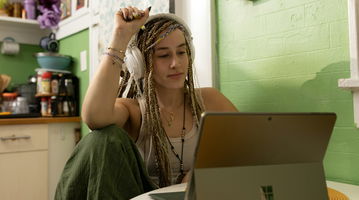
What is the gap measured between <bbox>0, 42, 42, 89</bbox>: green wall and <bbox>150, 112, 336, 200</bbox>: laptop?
9.43 feet

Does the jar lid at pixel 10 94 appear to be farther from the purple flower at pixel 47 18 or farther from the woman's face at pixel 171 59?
the woman's face at pixel 171 59

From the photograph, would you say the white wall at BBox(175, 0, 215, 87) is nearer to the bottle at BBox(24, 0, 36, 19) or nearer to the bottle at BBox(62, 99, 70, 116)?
the bottle at BBox(62, 99, 70, 116)

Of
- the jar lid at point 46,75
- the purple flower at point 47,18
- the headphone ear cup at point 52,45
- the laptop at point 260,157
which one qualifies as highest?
the purple flower at point 47,18

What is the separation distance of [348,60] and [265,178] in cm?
72

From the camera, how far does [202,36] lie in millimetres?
1686

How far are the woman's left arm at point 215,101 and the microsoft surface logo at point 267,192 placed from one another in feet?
2.64

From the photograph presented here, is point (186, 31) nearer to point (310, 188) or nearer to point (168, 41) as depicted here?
point (168, 41)

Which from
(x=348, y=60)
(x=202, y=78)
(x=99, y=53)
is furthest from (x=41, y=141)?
(x=348, y=60)

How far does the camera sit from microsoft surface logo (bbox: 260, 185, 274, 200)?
656 mm

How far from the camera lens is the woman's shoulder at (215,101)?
4.85ft

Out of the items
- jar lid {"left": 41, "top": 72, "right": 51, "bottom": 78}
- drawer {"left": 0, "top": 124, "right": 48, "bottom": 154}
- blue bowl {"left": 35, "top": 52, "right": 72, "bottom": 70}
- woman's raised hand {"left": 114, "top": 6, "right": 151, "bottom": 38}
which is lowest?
drawer {"left": 0, "top": 124, "right": 48, "bottom": 154}

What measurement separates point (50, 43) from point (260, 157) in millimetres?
2770

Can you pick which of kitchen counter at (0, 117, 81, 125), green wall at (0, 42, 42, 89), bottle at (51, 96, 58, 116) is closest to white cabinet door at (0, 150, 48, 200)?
kitchen counter at (0, 117, 81, 125)

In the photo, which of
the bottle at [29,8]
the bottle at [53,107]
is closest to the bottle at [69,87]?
the bottle at [53,107]
